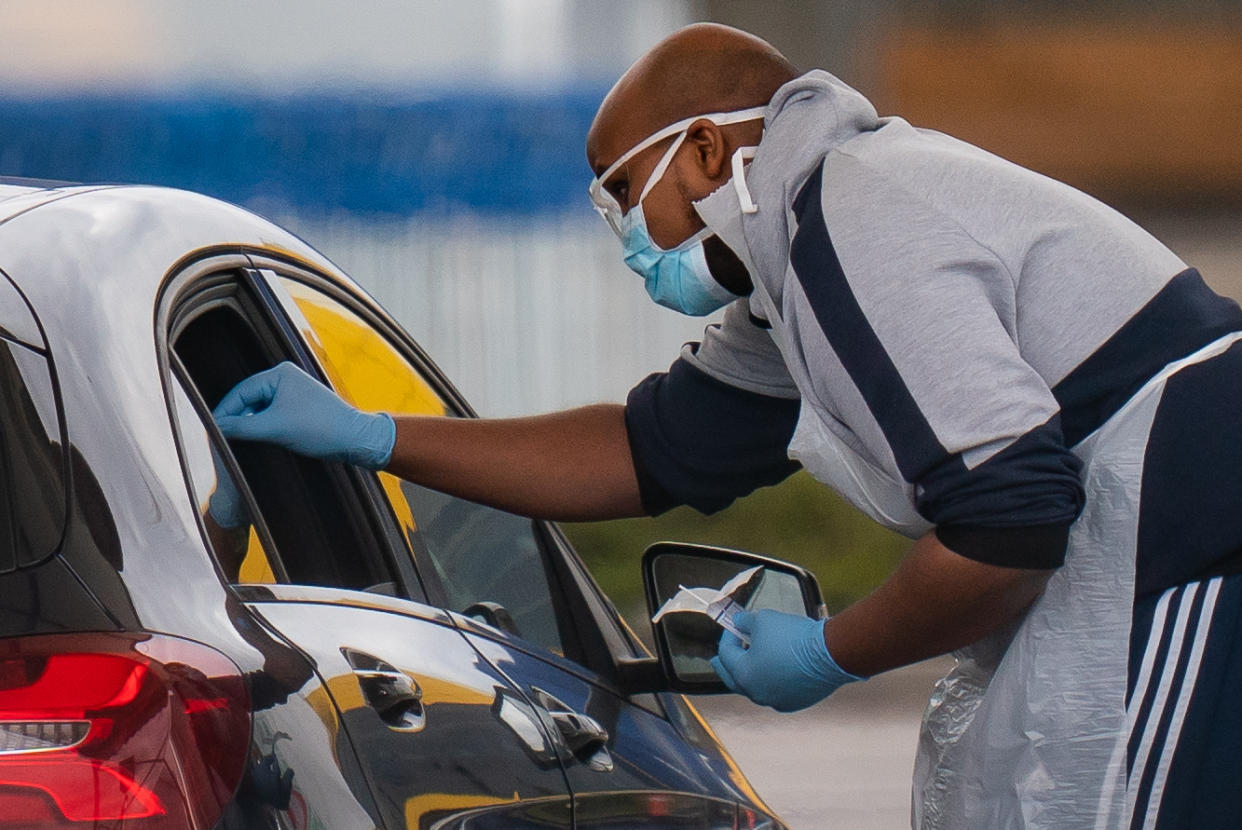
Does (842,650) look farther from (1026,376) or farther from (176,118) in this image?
(176,118)

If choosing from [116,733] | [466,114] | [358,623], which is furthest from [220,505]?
[466,114]

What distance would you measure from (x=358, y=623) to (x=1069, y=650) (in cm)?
80

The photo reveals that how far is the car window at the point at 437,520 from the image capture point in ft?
7.74

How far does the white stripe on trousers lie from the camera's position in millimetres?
1921

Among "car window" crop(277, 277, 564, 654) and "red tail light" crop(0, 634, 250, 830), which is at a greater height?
"red tail light" crop(0, 634, 250, 830)

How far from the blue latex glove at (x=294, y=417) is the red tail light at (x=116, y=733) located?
765mm

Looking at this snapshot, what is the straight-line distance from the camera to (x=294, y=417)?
85.9 inches

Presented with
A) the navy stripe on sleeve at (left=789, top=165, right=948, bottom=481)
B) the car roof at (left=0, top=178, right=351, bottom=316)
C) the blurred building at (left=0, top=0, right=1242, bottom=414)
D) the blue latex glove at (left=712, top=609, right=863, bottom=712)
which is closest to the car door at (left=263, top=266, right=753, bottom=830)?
the blue latex glove at (left=712, top=609, right=863, bottom=712)

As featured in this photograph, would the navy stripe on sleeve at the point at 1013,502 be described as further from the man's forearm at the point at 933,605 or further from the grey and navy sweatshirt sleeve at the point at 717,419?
the grey and navy sweatshirt sleeve at the point at 717,419

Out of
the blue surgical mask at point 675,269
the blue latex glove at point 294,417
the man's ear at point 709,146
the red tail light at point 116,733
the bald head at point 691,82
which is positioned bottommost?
the blue latex glove at point 294,417

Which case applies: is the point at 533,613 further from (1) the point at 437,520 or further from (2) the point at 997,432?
(2) the point at 997,432

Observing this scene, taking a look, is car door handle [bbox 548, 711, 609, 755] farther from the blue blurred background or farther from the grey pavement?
the blue blurred background

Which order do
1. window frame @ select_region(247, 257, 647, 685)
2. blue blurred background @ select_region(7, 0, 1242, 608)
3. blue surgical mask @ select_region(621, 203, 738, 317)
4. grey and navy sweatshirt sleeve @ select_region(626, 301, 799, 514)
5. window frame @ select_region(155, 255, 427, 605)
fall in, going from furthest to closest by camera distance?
blue blurred background @ select_region(7, 0, 1242, 608), grey and navy sweatshirt sleeve @ select_region(626, 301, 799, 514), window frame @ select_region(247, 257, 647, 685), blue surgical mask @ select_region(621, 203, 738, 317), window frame @ select_region(155, 255, 427, 605)

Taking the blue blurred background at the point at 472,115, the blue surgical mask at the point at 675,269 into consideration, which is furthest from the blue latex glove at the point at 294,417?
the blue blurred background at the point at 472,115
